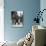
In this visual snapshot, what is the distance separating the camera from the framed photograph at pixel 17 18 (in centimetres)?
541

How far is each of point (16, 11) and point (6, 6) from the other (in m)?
0.44

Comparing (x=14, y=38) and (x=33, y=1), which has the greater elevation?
(x=33, y=1)

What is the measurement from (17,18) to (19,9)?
367mm

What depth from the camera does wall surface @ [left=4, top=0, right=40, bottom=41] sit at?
5375 mm

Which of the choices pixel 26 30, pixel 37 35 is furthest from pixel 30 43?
pixel 26 30

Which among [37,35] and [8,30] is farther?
[8,30]

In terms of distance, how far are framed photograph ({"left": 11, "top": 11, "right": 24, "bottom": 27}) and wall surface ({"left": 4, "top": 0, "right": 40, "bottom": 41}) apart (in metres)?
0.12

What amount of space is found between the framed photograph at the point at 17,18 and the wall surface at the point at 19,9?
120 mm

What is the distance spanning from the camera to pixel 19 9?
17.7ft

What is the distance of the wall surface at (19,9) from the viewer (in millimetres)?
5375

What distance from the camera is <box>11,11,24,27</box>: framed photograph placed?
541cm

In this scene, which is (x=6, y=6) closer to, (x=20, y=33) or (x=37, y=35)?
(x=20, y=33)

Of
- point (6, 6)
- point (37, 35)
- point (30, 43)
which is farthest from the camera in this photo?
point (6, 6)

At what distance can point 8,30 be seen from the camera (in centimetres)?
539
